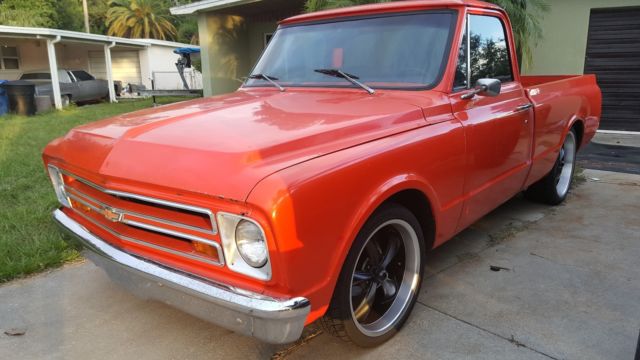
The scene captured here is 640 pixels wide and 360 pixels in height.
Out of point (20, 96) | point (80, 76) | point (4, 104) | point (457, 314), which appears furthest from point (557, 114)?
point (80, 76)

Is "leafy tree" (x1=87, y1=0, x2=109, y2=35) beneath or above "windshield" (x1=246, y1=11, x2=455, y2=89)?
above

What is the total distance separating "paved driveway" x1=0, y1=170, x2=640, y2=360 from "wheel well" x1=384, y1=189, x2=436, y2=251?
49cm

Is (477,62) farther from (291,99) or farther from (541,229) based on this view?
(541,229)

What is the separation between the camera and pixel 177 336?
9.05 feet

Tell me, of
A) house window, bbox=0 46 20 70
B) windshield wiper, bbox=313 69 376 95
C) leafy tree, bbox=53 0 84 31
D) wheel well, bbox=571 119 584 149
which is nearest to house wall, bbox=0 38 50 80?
house window, bbox=0 46 20 70

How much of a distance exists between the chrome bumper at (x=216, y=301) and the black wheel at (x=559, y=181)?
3.79 metres

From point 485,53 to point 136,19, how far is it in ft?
123

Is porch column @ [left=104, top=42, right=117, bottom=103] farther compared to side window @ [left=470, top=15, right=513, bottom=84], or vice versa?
porch column @ [left=104, top=42, right=117, bottom=103]

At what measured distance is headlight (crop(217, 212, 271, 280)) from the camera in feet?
6.34

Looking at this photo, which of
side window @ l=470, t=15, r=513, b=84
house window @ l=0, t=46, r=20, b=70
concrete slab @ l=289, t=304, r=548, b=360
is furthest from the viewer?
house window @ l=0, t=46, r=20, b=70

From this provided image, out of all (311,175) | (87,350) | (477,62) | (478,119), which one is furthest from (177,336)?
(477,62)

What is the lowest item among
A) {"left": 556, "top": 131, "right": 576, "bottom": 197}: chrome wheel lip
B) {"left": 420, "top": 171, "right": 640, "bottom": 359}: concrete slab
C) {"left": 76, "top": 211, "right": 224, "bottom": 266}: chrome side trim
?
{"left": 420, "top": 171, "right": 640, "bottom": 359}: concrete slab

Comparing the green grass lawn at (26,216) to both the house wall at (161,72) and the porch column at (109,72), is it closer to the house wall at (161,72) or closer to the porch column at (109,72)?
the porch column at (109,72)

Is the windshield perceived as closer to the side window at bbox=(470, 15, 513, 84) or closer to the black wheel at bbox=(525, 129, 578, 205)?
the side window at bbox=(470, 15, 513, 84)
